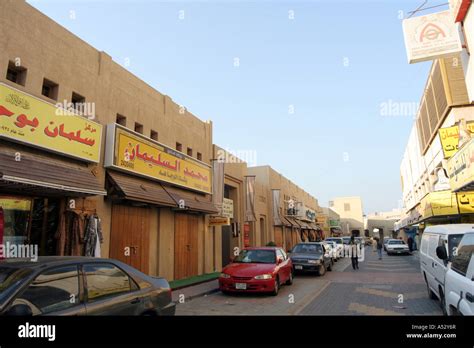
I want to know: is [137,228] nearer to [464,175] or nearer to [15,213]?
[15,213]

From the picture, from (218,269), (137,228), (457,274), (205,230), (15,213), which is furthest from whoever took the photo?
(218,269)

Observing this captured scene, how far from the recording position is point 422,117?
34.6m

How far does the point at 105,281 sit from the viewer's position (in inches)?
168

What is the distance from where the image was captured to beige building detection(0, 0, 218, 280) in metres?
8.48

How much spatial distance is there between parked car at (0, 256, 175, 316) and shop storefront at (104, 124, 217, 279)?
689cm

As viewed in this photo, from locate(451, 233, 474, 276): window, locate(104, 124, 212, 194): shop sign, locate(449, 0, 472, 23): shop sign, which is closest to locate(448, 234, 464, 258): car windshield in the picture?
locate(451, 233, 474, 276): window

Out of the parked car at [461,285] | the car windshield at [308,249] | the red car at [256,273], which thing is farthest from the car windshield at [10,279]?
the car windshield at [308,249]

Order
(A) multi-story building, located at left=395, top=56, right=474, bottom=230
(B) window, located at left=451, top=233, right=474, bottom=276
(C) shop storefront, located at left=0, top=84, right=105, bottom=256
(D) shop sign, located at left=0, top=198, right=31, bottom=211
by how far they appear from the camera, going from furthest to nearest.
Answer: (A) multi-story building, located at left=395, top=56, right=474, bottom=230 → (D) shop sign, located at left=0, top=198, right=31, bottom=211 → (C) shop storefront, located at left=0, top=84, right=105, bottom=256 → (B) window, located at left=451, top=233, right=474, bottom=276

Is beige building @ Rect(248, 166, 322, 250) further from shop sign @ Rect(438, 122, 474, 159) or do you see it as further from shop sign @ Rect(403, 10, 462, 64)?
shop sign @ Rect(403, 10, 462, 64)

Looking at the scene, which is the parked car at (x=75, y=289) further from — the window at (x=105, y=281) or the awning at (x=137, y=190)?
the awning at (x=137, y=190)

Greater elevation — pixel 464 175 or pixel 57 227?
pixel 464 175

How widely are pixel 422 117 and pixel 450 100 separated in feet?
39.0

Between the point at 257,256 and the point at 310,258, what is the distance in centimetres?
553
